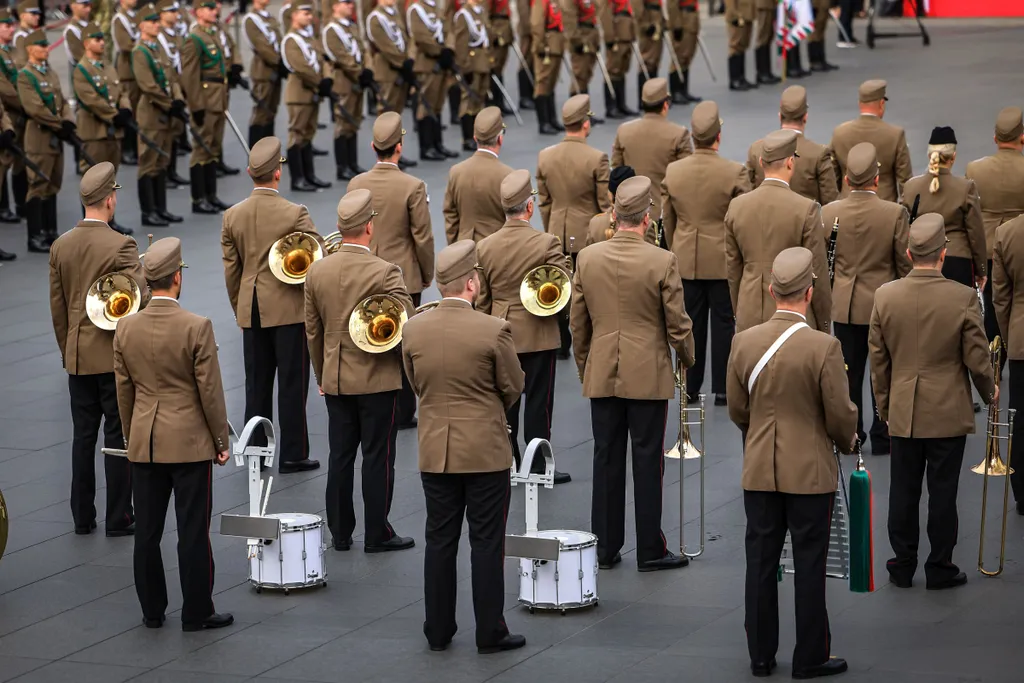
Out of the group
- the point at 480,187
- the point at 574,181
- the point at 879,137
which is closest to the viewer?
the point at 480,187

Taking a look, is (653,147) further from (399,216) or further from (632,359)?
(632,359)


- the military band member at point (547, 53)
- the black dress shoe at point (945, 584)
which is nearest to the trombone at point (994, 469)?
the black dress shoe at point (945, 584)

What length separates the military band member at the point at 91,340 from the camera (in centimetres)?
888

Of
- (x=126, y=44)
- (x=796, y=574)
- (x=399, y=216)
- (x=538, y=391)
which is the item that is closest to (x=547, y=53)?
(x=126, y=44)

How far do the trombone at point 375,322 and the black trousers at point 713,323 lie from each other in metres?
2.92

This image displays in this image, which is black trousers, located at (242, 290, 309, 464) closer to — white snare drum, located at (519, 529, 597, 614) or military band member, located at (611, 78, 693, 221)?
white snare drum, located at (519, 529, 597, 614)

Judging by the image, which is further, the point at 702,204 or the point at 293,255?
the point at 702,204

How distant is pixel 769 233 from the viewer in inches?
377

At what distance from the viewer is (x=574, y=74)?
20.4m

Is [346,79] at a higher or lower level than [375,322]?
higher

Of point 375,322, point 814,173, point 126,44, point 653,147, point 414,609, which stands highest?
point 126,44

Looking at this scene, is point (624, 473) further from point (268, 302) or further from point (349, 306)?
point (268, 302)

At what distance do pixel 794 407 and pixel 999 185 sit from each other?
4249 millimetres

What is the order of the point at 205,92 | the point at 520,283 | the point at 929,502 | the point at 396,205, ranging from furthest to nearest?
1. the point at 205,92
2. the point at 396,205
3. the point at 520,283
4. the point at 929,502
